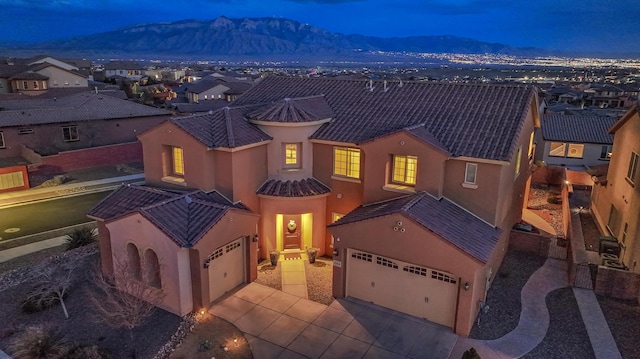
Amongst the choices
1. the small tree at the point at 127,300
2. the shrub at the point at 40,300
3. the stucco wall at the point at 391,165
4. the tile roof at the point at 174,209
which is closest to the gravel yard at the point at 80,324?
the shrub at the point at 40,300

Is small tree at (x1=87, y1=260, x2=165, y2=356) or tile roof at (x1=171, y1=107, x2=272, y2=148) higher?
tile roof at (x1=171, y1=107, x2=272, y2=148)

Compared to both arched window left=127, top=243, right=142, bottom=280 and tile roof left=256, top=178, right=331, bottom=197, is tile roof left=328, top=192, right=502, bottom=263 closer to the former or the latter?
tile roof left=256, top=178, right=331, bottom=197

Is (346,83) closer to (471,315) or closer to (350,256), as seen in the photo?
(350,256)

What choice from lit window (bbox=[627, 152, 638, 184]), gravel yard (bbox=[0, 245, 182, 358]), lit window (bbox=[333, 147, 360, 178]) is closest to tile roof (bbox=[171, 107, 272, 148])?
lit window (bbox=[333, 147, 360, 178])

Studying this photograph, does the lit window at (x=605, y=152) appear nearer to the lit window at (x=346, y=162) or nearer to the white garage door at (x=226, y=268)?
the lit window at (x=346, y=162)

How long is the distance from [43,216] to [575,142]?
47.5m

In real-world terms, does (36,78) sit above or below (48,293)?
above

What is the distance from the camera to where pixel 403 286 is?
18.5 metres

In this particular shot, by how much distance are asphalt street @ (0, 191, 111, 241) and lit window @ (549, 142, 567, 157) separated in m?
43.2

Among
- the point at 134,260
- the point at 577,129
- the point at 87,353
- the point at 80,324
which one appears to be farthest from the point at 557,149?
the point at 87,353

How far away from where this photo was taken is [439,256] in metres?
16.9

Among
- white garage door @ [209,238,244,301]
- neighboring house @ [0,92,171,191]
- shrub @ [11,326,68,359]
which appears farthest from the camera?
neighboring house @ [0,92,171,191]

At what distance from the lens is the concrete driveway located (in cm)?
1611

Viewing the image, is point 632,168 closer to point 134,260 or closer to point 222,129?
point 222,129
